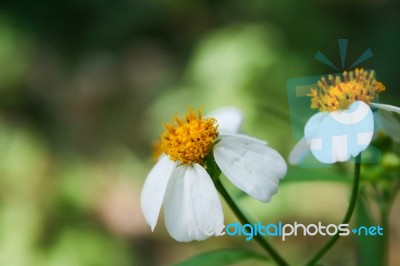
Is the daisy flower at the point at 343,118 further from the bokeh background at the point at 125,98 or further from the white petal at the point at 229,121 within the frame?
the bokeh background at the point at 125,98

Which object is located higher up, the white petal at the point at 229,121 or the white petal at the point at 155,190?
the white petal at the point at 229,121

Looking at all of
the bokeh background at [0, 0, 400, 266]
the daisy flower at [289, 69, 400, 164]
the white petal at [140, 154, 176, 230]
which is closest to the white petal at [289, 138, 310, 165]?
the daisy flower at [289, 69, 400, 164]

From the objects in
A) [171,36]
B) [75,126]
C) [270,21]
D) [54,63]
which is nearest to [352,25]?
[270,21]

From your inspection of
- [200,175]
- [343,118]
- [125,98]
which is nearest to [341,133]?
[343,118]

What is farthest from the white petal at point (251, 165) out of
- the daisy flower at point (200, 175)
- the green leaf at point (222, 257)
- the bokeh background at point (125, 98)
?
the bokeh background at point (125, 98)

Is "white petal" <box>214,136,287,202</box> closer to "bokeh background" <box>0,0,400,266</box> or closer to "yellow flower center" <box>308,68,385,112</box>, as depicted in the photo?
"yellow flower center" <box>308,68,385,112</box>

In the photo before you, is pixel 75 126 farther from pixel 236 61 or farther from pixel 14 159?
pixel 236 61

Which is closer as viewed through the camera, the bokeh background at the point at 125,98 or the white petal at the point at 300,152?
the white petal at the point at 300,152

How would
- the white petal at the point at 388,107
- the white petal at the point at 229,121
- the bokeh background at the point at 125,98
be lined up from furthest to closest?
the bokeh background at the point at 125,98 < the white petal at the point at 229,121 < the white petal at the point at 388,107

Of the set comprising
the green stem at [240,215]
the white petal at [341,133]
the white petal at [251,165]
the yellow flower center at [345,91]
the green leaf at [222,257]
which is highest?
the yellow flower center at [345,91]
